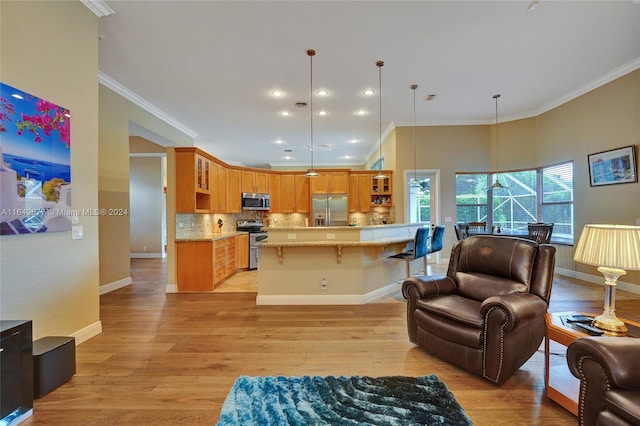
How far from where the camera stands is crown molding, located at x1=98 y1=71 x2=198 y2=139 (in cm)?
418

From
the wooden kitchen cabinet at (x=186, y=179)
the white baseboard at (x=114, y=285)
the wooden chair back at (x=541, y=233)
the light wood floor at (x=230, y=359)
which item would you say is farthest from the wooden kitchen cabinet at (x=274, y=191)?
the wooden chair back at (x=541, y=233)

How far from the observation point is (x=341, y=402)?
6.03 feet

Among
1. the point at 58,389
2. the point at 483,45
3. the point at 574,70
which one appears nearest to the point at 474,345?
the point at 58,389

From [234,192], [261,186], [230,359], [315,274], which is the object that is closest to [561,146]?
[315,274]

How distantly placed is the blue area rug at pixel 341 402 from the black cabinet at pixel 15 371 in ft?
4.18

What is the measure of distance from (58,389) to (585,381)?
3410 millimetres

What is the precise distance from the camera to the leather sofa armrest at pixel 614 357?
4.22 feet

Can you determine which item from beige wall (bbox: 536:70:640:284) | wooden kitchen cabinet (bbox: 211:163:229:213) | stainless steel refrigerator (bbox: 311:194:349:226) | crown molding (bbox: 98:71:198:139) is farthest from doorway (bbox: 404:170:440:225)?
crown molding (bbox: 98:71:198:139)

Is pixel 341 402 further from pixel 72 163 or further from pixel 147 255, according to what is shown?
pixel 147 255

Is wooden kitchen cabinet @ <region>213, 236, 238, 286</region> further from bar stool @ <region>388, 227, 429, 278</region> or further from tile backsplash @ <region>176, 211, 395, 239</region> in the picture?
bar stool @ <region>388, 227, 429, 278</region>

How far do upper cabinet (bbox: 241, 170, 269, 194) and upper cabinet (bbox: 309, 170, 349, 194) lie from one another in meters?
1.26

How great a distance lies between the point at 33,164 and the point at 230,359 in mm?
2338

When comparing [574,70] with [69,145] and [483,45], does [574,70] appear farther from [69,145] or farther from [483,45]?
[69,145]

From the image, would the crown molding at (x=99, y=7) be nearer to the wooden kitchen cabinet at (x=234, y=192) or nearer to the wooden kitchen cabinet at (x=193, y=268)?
the wooden kitchen cabinet at (x=193, y=268)
